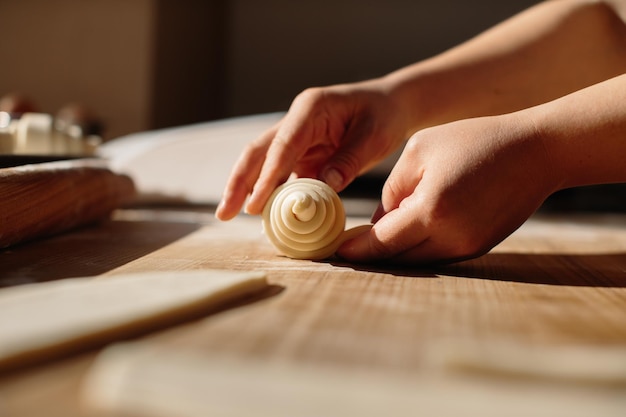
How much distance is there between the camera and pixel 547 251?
1.24 m

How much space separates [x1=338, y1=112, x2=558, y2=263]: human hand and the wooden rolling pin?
1.90 feet

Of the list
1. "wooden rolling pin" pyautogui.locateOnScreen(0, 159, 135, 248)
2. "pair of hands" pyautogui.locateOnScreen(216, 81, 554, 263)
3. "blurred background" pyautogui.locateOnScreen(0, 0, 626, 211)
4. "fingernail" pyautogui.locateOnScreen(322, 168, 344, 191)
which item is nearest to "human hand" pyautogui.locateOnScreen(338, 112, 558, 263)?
"pair of hands" pyautogui.locateOnScreen(216, 81, 554, 263)

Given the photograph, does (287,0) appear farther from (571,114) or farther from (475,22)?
(571,114)

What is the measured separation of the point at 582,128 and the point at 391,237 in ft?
0.96

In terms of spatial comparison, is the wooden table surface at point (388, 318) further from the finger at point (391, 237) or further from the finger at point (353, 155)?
the finger at point (353, 155)

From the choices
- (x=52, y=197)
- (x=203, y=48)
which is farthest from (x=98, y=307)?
(x=203, y=48)

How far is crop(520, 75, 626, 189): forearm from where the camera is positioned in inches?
33.3

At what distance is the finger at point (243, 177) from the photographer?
108 cm

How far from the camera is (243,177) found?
1.11 meters

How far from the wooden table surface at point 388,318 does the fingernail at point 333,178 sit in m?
0.15

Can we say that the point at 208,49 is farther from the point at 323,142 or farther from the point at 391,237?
the point at 391,237

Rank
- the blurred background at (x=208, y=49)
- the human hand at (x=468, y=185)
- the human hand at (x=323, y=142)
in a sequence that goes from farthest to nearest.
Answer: the blurred background at (x=208, y=49), the human hand at (x=323, y=142), the human hand at (x=468, y=185)

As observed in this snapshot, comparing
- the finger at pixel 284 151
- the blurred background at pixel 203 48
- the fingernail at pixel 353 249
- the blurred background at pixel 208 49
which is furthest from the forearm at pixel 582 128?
the blurred background at pixel 203 48

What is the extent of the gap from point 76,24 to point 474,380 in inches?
136
